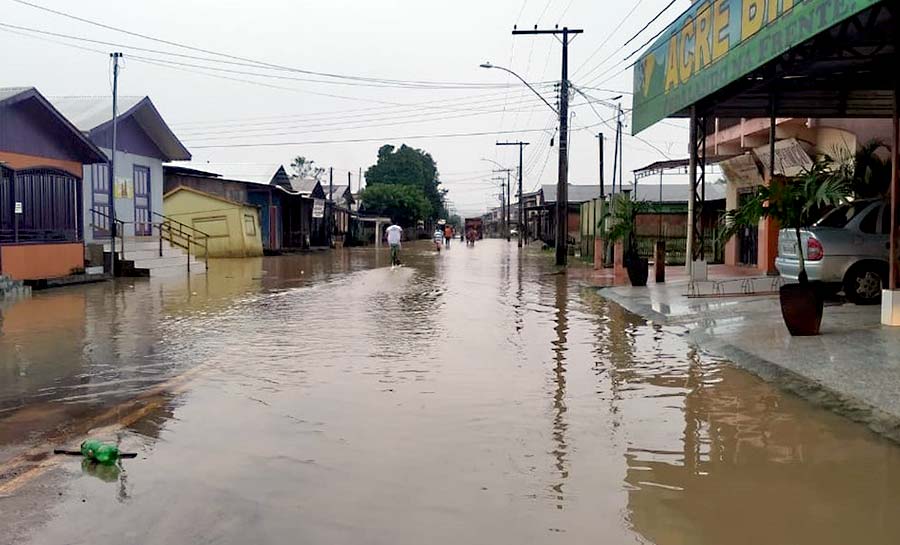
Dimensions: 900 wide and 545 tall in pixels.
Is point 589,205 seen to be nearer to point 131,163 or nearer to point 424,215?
point 131,163

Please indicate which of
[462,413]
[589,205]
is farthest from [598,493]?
[589,205]

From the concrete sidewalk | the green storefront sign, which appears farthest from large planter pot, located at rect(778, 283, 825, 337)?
the green storefront sign

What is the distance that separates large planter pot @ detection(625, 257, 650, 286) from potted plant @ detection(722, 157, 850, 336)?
21.0 ft

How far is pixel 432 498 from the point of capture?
4.61 meters

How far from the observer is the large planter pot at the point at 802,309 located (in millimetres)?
9602

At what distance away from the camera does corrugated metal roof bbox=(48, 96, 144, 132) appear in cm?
2717

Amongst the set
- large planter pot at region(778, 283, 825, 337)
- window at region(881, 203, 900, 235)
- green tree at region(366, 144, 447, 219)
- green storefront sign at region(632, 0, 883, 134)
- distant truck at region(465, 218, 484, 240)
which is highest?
green tree at region(366, 144, 447, 219)

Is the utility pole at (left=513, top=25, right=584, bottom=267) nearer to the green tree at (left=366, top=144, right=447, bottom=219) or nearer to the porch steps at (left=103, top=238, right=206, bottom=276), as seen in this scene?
the porch steps at (left=103, top=238, right=206, bottom=276)

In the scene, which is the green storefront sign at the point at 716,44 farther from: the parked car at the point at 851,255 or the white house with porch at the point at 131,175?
the white house with porch at the point at 131,175

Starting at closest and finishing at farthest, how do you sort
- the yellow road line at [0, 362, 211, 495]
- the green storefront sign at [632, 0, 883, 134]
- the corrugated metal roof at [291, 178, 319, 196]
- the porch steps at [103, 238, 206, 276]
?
the yellow road line at [0, 362, 211, 495]
the green storefront sign at [632, 0, 883, 134]
the porch steps at [103, 238, 206, 276]
the corrugated metal roof at [291, 178, 319, 196]

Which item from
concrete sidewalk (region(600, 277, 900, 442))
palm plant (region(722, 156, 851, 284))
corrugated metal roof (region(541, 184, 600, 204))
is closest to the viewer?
concrete sidewalk (region(600, 277, 900, 442))

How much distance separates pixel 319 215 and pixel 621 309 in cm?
3764

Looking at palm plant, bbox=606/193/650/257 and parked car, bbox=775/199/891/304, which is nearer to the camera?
parked car, bbox=775/199/891/304

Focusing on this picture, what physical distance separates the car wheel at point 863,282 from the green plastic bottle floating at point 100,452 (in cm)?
1080
